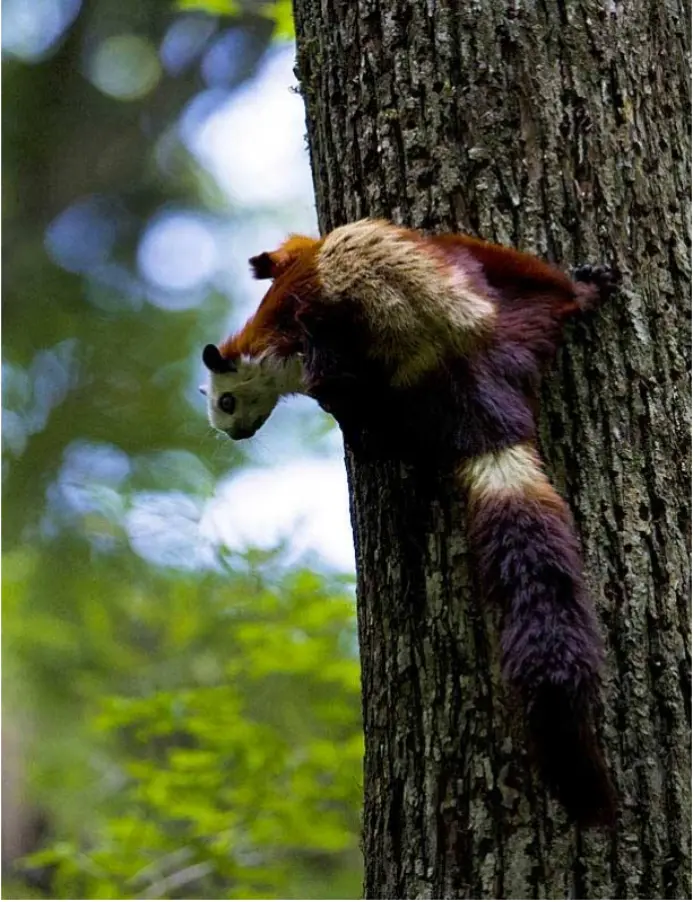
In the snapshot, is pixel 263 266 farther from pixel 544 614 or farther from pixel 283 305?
pixel 544 614

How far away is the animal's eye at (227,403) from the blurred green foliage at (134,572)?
215cm

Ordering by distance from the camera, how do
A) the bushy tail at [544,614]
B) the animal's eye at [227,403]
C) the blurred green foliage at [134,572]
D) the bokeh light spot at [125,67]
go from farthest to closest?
the bokeh light spot at [125,67] → the blurred green foliage at [134,572] → the animal's eye at [227,403] → the bushy tail at [544,614]

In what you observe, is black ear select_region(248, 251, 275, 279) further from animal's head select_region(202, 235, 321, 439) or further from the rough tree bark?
the rough tree bark

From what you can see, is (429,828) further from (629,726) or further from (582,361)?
(582,361)

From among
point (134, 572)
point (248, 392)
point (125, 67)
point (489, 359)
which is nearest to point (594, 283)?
point (489, 359)

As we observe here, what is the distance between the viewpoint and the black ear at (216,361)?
2385 mm

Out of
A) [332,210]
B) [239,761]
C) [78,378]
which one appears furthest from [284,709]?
[332,210]

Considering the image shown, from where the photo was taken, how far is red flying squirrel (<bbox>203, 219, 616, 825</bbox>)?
5.83 feet

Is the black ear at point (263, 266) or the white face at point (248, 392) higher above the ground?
the black ear at point (263, 266)

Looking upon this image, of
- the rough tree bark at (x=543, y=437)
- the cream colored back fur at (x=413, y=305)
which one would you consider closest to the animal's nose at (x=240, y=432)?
the rough tree bark at (x=543, y=437)

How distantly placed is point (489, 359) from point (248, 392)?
652 millimetres

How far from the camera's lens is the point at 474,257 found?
2119mm

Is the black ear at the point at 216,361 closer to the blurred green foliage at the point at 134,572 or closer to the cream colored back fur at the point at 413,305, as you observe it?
the cream colored back fur at the point at 413,305

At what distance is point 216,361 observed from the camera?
239 cm
